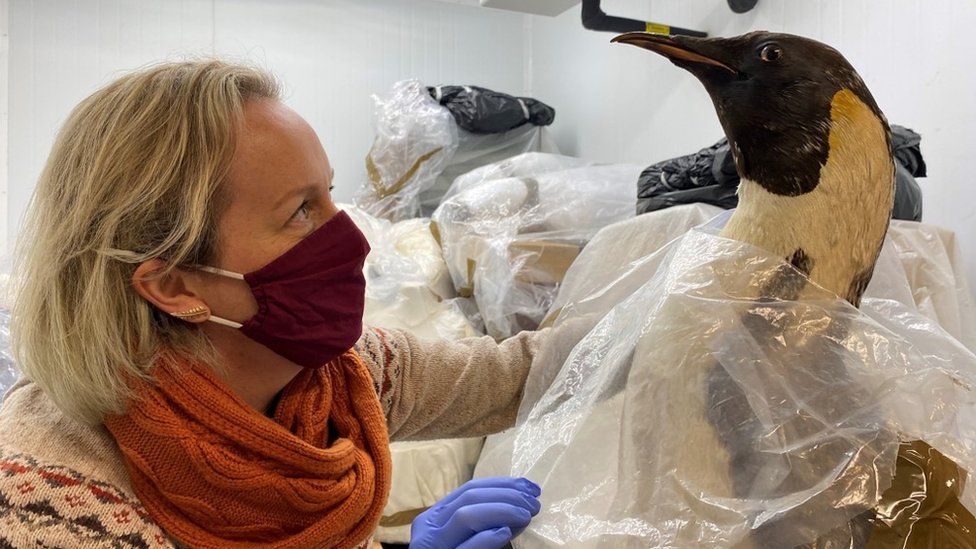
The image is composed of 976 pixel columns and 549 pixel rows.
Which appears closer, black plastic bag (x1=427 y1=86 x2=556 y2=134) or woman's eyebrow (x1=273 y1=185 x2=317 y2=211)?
woman's eyebrow (x1=273 y1=185 x2=317 y2=211)

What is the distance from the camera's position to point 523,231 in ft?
6.95

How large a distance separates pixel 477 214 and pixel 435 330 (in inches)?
14.6

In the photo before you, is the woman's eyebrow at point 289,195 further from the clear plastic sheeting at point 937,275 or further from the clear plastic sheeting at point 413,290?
the clear plastic sheeting at point 413,290

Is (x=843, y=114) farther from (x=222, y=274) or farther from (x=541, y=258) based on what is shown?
(x=541, y=258)

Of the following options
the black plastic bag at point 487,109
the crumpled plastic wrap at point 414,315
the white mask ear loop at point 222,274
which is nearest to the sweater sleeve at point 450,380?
the white mask ear loop at point 222,274

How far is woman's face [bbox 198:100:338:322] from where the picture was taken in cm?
88

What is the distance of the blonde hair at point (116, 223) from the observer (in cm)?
84

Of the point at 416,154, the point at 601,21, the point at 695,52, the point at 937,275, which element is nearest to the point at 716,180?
the point at 937,275

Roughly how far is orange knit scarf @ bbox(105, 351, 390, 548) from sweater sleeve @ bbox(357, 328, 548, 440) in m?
0.16

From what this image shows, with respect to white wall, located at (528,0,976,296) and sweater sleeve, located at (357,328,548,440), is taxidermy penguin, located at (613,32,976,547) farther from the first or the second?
white wall, located at (528,0,976,296)

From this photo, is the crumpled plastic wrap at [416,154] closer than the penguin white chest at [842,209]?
No

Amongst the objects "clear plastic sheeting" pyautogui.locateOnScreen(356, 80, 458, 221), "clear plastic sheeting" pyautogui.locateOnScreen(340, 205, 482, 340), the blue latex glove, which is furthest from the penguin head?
"clear plastic sheeting" pyautogui.locateOnScreen(356, 80, 458, 221)

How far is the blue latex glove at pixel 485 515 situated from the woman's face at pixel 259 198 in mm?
343

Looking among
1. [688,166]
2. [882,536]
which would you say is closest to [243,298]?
[882,536]
